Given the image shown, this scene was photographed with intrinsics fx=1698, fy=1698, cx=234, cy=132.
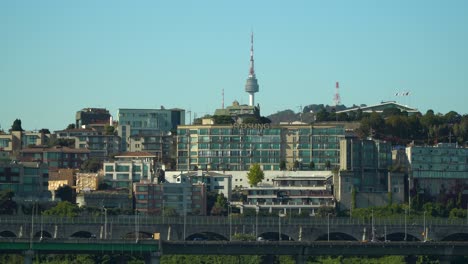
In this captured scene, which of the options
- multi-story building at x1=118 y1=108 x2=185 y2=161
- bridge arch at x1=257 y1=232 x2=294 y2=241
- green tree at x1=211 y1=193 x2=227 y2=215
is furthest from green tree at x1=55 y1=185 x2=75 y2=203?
bridge arch at x1=257 y1=232 x2=294 y2=241

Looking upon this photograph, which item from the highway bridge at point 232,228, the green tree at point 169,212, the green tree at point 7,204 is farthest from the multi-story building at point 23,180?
the highway bridge at point 232,228

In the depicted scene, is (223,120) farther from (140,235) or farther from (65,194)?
(140,235)

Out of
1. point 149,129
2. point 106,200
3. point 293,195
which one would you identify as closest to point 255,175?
point 293,195

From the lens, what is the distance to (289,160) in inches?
6422

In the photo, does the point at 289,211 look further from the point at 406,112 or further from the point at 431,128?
the point at 406,112

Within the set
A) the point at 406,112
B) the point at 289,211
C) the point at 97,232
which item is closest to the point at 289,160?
the point at 289,211

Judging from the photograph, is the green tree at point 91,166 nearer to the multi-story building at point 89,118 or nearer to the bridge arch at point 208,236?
the multi-story building at point 89,118

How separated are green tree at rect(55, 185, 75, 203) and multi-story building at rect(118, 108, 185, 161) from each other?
20023 millimetres

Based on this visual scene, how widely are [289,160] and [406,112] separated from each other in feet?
89.1

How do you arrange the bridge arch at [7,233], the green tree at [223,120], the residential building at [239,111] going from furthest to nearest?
the residential building at [239,111], the green tree at [223,120], the bridge arch at [7,233]

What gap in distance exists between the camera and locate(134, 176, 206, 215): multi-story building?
480ft

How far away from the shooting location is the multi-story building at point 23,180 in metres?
146

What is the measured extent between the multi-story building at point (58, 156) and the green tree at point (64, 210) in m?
25.1

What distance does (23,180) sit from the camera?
147 meters
